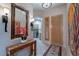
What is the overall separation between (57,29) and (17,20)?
51cm

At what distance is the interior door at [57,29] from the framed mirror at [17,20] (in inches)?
13.6

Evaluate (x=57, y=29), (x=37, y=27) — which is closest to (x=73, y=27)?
(x=57, y=29)

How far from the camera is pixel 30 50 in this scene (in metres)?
1.68

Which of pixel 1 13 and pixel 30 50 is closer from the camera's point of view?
pixel 1 13

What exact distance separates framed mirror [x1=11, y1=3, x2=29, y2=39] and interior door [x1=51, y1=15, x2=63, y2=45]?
34 centimetres

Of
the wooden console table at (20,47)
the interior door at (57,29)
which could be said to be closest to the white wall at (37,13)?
the interior door at (57,29)

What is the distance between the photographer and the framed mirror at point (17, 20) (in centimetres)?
A: 161

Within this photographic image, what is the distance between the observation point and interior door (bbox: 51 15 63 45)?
5.35 feet

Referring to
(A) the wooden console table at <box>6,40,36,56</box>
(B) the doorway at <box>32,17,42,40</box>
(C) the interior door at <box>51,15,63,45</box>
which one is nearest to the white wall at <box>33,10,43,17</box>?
(B) the doorway at <box>32,17,42,40</box>

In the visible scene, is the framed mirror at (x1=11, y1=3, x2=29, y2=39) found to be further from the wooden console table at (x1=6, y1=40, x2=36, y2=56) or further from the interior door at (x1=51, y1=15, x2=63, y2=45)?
the interior door at (x1=51, y1=15, x2=63, y2=45)

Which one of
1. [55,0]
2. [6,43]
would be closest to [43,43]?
[6,43]

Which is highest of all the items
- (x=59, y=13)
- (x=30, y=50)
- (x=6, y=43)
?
(x=59, y=13)

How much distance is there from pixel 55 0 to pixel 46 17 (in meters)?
0.24

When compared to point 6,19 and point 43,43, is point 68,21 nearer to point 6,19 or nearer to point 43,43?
point 43,43
